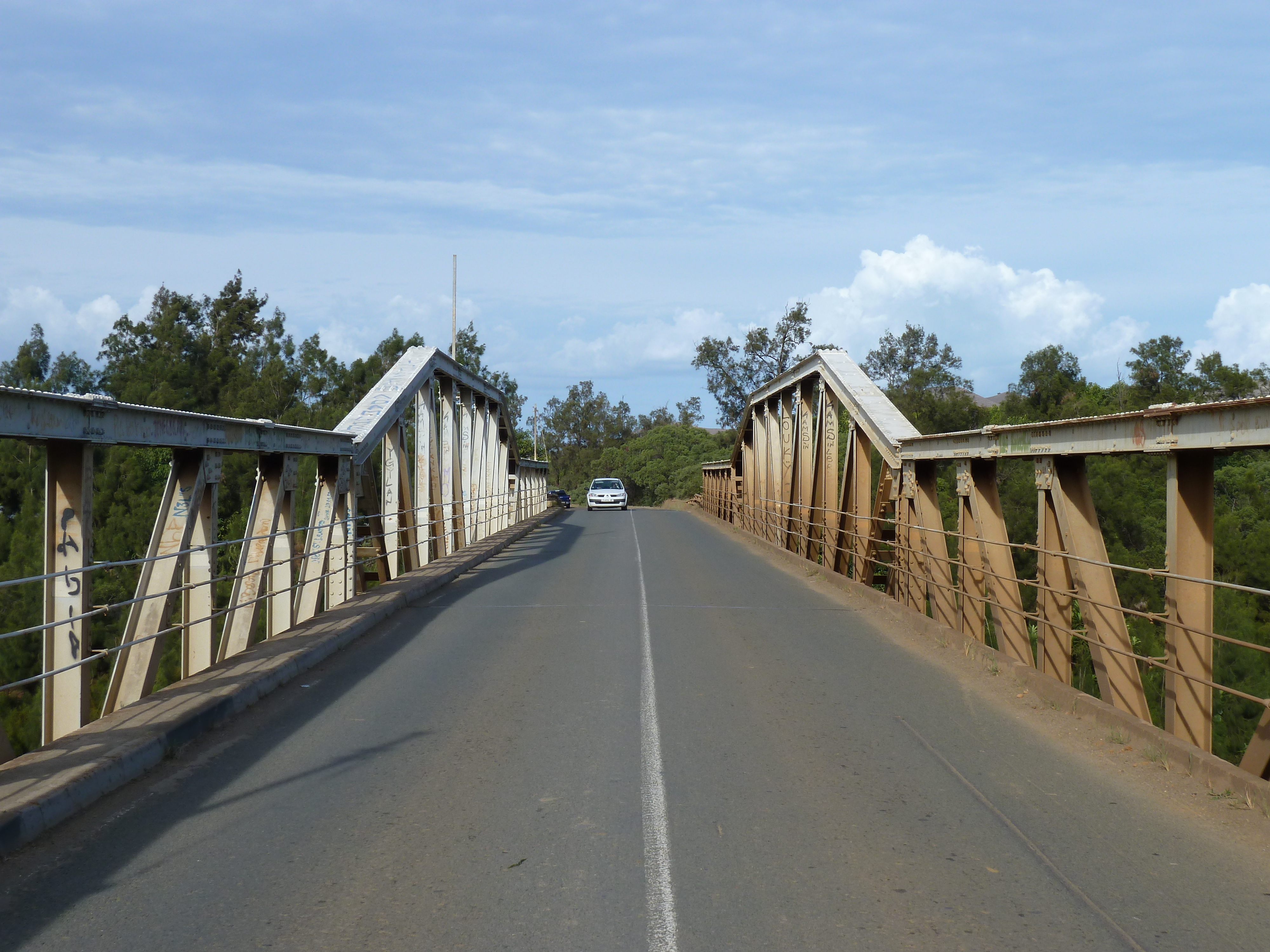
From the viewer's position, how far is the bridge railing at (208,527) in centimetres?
668

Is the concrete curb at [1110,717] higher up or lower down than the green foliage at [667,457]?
lower down

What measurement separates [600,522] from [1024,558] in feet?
56.4

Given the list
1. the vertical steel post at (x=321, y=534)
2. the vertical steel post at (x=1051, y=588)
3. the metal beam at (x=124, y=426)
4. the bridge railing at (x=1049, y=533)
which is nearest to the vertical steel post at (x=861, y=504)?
the bridge railing at (x=1049, y=533)

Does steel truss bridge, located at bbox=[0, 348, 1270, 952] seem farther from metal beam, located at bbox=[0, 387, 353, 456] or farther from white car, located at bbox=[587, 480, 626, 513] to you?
white car, located at bbox=[587, 480, 626, 513]

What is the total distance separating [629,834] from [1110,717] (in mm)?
3913

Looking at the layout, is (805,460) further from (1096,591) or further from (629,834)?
(629,834)

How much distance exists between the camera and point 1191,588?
263 inches

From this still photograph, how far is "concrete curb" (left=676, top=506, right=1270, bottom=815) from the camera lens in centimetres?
590

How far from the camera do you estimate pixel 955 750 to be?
707 centimetres

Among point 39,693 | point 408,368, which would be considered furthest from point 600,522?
point 39,693

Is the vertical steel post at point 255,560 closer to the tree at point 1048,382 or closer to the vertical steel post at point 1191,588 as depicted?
the vertical steel post at point 1191,588

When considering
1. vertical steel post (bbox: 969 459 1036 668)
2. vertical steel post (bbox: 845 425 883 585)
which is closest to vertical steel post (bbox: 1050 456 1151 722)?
vertical steel post (bbox: 969 459 1036 668)

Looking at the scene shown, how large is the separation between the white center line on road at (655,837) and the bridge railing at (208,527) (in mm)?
3210

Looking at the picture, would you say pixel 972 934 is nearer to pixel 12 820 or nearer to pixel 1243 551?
pixel 12 820
